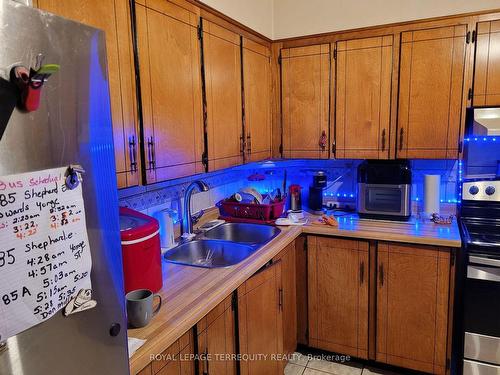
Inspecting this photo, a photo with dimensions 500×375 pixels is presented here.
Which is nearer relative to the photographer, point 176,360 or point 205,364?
point 176,360

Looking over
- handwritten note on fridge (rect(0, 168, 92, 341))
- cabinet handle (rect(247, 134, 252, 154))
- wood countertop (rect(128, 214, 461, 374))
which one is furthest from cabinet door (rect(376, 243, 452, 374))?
handwritten note on fridge (rect(0, 168, 92, 341))

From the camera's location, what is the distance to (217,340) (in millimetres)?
1510

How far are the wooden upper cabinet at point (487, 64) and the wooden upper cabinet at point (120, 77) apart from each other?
1.93 meters

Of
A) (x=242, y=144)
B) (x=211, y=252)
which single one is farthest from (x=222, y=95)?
(x=211, y=252)

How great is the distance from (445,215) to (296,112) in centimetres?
123

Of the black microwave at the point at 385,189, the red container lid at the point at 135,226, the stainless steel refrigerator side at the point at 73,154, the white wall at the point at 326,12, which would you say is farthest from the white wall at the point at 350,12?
the stainless steel refrigerator side at the point at 73,154

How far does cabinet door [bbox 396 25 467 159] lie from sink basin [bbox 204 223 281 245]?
1.02 m

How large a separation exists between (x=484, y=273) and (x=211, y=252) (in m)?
1.48

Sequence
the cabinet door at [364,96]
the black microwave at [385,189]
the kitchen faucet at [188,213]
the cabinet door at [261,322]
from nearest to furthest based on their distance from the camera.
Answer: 1. the cabinet door at [261,322]
2. the kitchen faucet at [188,213]
3. the cabinet door at [364,96]
4. the black microwave at [385,189]

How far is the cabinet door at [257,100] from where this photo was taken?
2.27 metres

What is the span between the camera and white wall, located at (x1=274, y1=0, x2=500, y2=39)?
7.09 ft

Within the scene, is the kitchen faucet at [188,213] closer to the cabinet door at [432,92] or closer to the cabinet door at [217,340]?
the cabinet door at [217,340]

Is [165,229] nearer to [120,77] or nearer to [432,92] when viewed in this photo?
[120,77]

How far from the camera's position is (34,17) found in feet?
2.05
